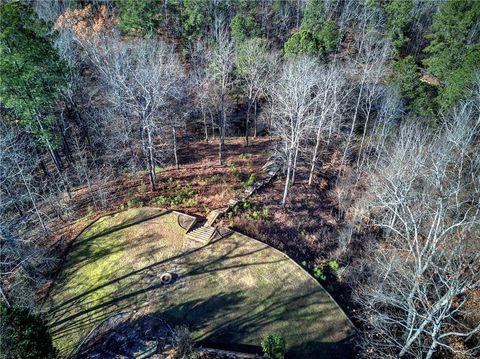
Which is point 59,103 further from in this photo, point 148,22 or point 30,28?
point 148,22

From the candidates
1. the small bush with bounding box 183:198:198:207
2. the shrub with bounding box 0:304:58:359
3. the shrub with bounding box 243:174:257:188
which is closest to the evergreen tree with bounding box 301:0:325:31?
the shrub with bounding box 243:174:257:188

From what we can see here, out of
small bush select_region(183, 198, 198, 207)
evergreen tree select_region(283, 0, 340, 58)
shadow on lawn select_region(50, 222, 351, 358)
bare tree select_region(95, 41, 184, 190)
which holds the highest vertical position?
evergreen tree select_region(283, 0, 340, 58)

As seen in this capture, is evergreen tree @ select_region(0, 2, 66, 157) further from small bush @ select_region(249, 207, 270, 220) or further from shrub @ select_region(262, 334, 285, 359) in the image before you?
shrub @ select_region(262, 334, 285, 359)

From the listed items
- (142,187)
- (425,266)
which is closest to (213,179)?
(142,187)

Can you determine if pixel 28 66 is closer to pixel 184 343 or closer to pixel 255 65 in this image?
pixel 255 65

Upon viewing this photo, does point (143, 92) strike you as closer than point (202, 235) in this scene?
No

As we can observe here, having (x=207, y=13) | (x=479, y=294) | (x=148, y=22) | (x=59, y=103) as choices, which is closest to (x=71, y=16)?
(x=148, y=22)
